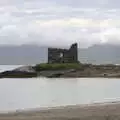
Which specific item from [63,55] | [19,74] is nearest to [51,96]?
[19,74]

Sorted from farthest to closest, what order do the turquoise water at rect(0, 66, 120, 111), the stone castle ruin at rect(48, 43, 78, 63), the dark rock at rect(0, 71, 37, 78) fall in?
the stone castle ruin at rect(48, 43, 78, 63)
the dark rock at rect(0, 71, 37, 78)
the turquoise water at rect(0, 66, 120, 111)

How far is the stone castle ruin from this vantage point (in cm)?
9538

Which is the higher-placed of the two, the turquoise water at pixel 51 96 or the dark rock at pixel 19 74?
the turquoise water at pixel 51 96

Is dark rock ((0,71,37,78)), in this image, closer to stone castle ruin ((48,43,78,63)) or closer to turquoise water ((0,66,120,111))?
stone castle ruin ((48,43,78,63))

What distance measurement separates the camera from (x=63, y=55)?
318 ft

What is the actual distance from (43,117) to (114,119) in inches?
145

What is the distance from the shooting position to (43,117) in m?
20.9

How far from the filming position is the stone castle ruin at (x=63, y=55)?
9538 cm

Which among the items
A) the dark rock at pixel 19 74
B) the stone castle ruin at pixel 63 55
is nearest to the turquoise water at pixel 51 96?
the dark rock at pixel 19 74

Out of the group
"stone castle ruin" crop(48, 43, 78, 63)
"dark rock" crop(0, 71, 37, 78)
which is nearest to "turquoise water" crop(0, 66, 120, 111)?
"dark rock" crop(0, 71, 37, 78)

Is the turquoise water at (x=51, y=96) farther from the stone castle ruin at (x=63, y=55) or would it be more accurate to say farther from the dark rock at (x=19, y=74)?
the stone castle ruin at (x=63, y=55)

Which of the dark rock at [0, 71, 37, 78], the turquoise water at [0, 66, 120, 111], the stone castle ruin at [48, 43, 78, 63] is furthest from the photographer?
the stone castle ruin at [48, 43, 78, 63]

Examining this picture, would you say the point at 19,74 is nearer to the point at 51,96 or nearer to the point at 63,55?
the point at 63,55

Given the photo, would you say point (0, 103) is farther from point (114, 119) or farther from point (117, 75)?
point (117, 75)
